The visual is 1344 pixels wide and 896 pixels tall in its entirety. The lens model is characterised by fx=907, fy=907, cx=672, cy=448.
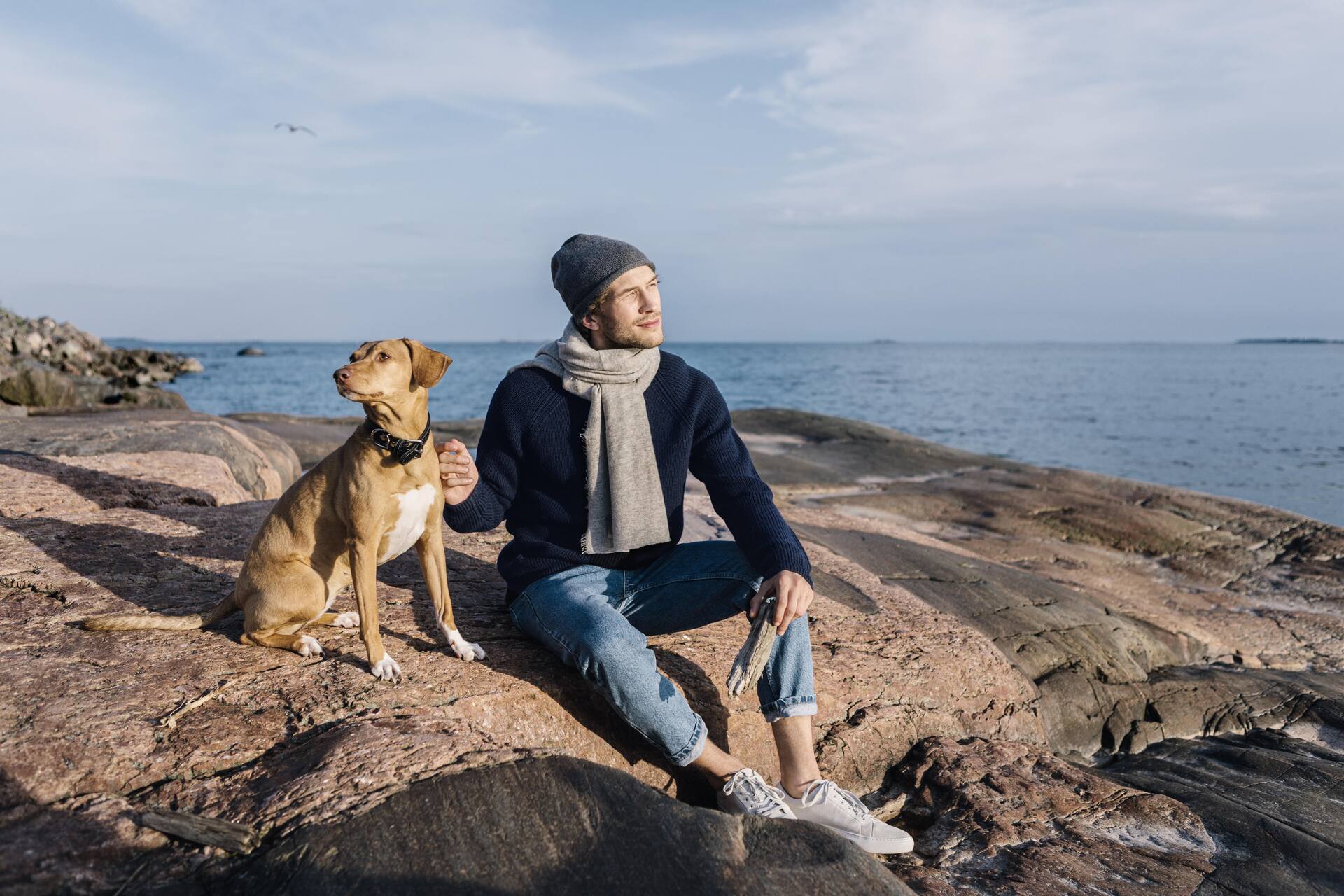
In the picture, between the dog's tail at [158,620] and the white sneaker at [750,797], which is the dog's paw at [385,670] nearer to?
the dog's tail at [158,620]

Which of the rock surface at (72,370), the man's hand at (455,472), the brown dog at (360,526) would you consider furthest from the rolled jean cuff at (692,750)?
the rock surface at (72,370)

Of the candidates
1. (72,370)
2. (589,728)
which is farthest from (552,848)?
(72,370)

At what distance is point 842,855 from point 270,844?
1.63 meters

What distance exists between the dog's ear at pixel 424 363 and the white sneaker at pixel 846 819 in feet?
6.95

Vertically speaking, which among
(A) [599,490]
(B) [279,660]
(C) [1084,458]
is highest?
(A) [599,490]

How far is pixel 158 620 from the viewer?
377cm

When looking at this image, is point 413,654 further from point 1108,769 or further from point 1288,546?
point 1288,546

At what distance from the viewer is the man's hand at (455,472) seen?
3799 mm

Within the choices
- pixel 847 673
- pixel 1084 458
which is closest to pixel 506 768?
pixel 847 673

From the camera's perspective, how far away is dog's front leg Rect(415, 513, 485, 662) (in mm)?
3754

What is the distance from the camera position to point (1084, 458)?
2509 centimetres

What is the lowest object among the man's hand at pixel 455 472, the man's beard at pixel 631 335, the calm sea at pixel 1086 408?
the calm sea at pixel 1086 408

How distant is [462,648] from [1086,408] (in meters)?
41.6

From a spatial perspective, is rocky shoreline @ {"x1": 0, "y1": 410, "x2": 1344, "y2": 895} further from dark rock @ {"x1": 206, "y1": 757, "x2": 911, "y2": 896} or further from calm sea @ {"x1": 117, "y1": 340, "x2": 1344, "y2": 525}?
calm sea @ {"x1": 117, "y1": 340, "x2": 1344, "y2": 525}
